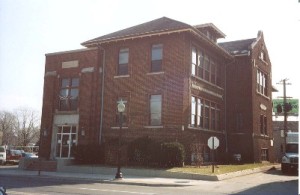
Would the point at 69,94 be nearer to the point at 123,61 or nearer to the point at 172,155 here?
the point at 123,61

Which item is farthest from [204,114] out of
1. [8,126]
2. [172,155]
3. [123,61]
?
[8,126]

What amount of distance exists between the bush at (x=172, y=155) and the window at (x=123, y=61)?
744cm

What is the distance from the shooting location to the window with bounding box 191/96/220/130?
2527 cm

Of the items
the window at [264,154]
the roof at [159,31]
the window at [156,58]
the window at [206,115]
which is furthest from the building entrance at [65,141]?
the window at [264,154]

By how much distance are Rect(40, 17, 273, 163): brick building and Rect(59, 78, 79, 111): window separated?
78 mm

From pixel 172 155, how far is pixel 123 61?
346 inches

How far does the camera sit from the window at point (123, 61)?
26.4m

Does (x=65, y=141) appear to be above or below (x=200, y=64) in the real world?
below

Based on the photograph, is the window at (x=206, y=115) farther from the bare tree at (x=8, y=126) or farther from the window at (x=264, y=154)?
the bare tree at (x=8, y=126)

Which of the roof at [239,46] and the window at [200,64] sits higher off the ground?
the roof at [239,46]

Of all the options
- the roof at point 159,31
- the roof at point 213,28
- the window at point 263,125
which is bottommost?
the window at point 263,125

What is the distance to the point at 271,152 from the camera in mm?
34656

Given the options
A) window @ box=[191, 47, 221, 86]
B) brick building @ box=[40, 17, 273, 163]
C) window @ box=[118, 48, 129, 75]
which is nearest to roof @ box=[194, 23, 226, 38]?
brick building @ box=[40, 17, 273, 163]

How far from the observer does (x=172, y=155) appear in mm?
21250
